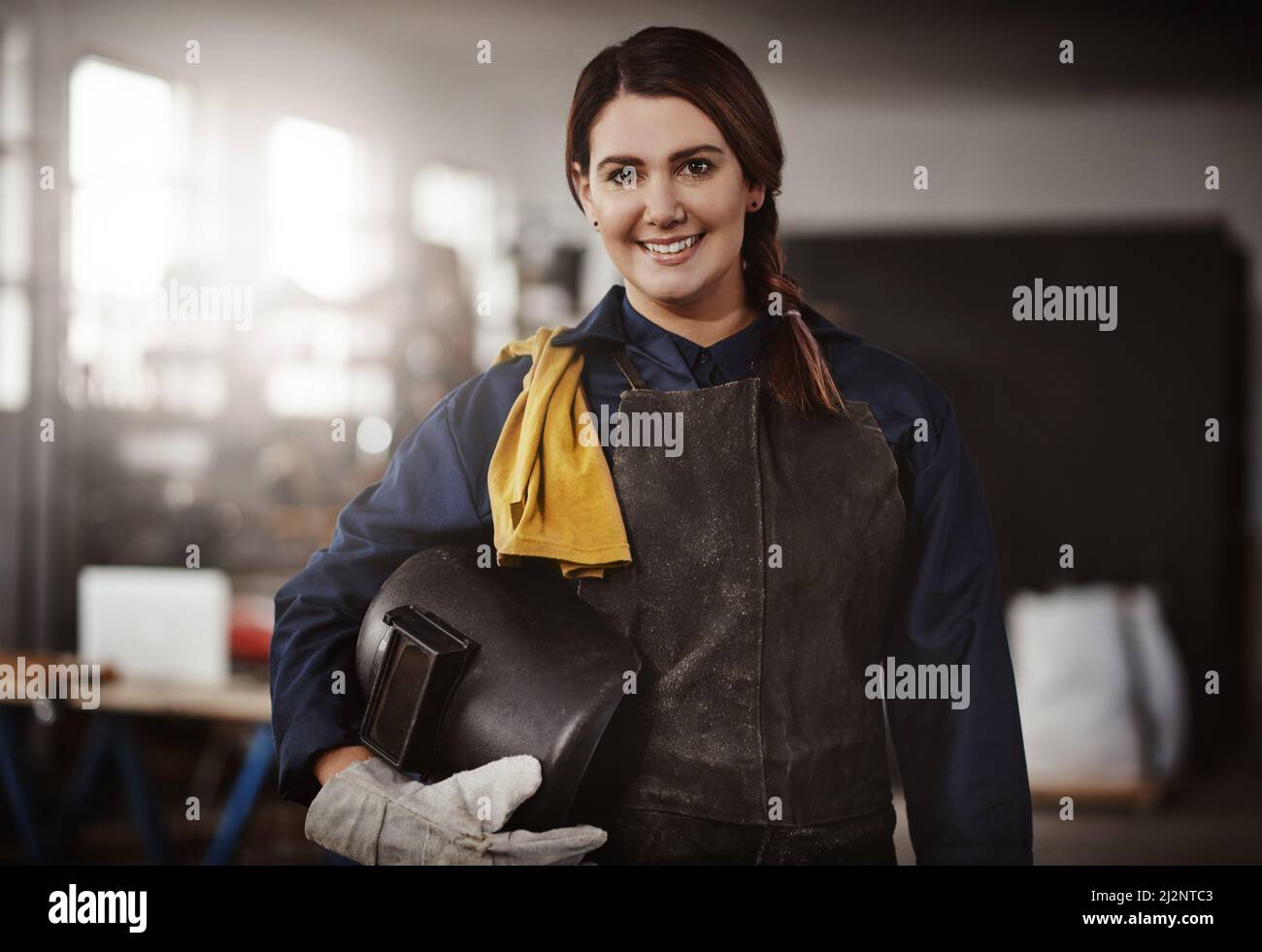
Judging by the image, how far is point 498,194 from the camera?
4.78 metres

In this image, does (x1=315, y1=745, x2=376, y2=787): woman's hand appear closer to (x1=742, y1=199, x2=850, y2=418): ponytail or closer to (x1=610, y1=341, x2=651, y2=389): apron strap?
(x1=610, y1=341, x2=651, y2=389): apron strap

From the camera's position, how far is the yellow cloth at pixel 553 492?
4.97 ft

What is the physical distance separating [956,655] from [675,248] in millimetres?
627

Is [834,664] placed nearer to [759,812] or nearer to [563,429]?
[759,812]

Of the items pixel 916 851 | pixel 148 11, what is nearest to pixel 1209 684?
pixel 916 851

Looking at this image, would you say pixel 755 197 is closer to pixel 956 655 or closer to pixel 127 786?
pixel 956 655

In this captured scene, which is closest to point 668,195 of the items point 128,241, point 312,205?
point 128,241

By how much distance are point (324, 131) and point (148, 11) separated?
0.88 metres

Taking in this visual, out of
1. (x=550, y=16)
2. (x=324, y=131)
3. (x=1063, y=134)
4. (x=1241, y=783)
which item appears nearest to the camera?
(x=550, y=16)

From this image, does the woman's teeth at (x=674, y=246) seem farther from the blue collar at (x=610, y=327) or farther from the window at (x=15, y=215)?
the window at (x=15, y=215)

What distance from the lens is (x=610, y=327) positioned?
5.32ft

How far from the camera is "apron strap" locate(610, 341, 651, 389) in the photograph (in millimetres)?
1590

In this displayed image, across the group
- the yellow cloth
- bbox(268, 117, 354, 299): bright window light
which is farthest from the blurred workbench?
bbox(268, 117, 354, 299): bright window light

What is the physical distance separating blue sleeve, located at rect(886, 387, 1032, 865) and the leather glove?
44 centimetres
